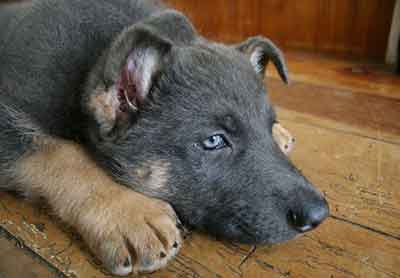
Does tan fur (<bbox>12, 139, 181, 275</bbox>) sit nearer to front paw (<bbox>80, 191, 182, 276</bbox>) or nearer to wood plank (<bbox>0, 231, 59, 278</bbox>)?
front paw (<bbox>80, 191, 182, 276</bbox>)

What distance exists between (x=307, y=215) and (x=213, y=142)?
0.47 meters

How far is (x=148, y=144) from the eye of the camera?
5.50 ft

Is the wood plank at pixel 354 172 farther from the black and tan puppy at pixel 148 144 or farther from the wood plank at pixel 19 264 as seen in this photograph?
the wood plank at pixel 19 264

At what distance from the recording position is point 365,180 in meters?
2.14

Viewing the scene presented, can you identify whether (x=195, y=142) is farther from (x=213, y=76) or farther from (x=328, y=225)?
(x=328, y=225)

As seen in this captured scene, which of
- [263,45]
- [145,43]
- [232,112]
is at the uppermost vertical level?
[145,43]

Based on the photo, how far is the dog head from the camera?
1590 mm

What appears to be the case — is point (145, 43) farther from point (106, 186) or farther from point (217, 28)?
point (217, 28)

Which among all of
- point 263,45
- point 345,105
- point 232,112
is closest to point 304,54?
point 345,105

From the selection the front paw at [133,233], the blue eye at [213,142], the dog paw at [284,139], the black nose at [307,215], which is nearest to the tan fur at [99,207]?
the front paw at [133,233]

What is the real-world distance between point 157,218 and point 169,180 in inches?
6.6

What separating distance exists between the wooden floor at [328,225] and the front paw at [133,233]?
7 cm

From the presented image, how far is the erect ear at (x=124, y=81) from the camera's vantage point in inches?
61.5

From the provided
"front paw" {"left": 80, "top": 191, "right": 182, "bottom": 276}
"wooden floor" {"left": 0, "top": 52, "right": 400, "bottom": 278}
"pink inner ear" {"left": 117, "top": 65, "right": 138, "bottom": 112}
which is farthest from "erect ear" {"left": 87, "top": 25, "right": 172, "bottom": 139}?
"wooden floor" {"left": 0, "top": 52, "right": 400, "bottom": 278}
